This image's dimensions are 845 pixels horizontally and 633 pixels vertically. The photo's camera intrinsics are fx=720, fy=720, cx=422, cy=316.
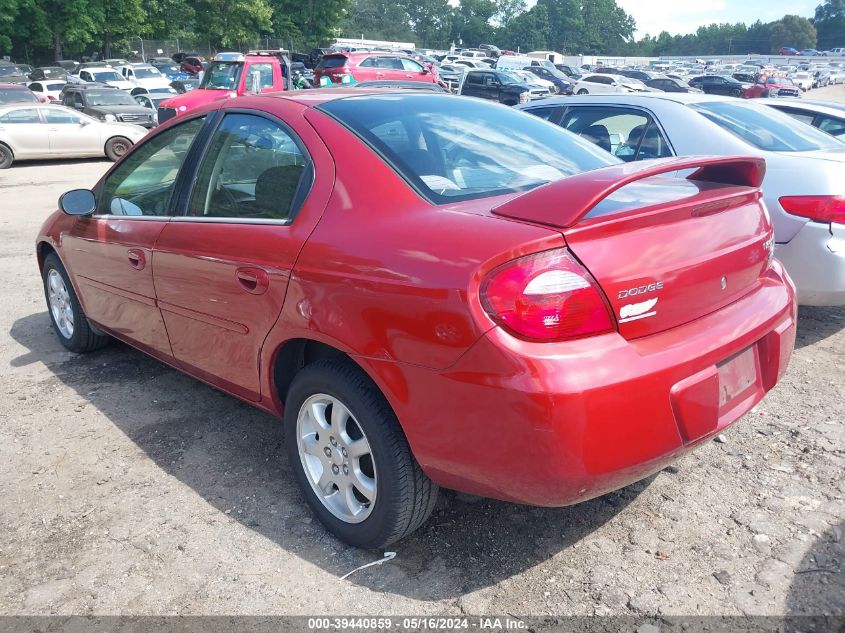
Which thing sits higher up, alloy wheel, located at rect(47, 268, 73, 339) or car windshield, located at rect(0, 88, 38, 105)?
car windshield, located at rect(0, 88, 38, 105)

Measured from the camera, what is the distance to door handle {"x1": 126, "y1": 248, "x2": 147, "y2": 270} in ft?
11.6

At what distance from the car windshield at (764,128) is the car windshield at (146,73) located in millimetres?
32488

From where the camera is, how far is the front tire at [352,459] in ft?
8.05

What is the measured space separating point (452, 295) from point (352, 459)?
2.79 ft

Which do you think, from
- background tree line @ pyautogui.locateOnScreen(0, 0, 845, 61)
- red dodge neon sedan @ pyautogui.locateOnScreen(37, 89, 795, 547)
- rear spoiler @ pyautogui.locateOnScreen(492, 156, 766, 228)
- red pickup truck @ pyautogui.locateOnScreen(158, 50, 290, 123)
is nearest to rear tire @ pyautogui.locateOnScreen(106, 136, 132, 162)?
red pickup truck @ pyautogui.locateOnScreen(158, 50, 290, 123)

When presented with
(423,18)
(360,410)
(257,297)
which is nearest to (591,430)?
(360,410)

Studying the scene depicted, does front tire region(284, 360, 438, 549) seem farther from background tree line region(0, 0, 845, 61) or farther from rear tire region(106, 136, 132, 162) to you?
background tree line region(0, 0, 845, 61)

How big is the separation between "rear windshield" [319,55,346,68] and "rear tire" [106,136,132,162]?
330 inches

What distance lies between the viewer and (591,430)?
2064 mm

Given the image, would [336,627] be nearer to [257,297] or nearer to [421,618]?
[421,618]

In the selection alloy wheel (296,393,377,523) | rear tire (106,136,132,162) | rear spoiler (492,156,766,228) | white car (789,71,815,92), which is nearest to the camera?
rear spoiler (492,156,766,228)

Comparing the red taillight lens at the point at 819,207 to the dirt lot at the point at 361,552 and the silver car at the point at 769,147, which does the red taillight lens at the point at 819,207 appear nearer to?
the silver car at the point at 769,147

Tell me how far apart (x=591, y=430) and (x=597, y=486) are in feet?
0.74

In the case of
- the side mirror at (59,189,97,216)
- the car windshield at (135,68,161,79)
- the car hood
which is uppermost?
the car windshield at (135,68,161,79)
